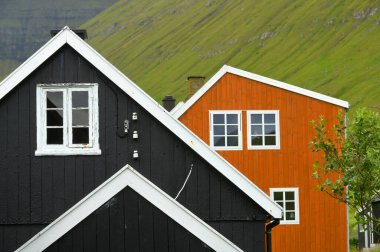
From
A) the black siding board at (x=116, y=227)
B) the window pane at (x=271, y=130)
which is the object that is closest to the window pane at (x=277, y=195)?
the window pane at (x=271, y=130)

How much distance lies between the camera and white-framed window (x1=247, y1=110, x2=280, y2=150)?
33906mm

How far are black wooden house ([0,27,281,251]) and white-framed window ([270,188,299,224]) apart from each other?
15.0m

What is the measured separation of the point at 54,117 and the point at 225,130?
634 inches

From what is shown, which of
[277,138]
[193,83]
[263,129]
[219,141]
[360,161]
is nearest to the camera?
[360,161]

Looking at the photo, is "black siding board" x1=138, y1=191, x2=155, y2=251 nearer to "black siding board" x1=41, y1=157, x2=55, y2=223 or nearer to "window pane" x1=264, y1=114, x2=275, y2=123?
"black siding board" x1=41, y1=157, x2=55, y2=223

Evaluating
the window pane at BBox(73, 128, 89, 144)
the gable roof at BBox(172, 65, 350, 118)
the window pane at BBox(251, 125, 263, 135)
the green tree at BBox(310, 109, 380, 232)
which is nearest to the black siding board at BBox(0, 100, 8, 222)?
the window pane at BBox(73, 128, 89, 144)

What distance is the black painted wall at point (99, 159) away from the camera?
1836 cm

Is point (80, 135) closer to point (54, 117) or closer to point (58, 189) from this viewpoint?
point (54, 117)

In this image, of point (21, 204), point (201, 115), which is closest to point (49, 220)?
point (21, 204)

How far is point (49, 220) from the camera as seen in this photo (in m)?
18.2

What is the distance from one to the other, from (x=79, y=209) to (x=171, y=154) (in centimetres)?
270

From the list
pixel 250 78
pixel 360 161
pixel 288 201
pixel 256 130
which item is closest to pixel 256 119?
pixel 256 130

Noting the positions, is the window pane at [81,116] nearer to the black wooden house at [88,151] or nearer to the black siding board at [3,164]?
the black wooden house at [88,151]

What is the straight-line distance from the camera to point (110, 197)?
1684cm
